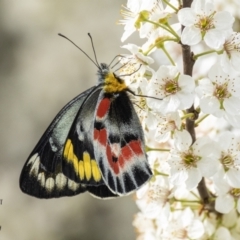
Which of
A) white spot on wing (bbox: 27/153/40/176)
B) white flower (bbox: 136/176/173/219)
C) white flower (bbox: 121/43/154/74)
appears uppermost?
white flower (bbox: 121/43/154/74)

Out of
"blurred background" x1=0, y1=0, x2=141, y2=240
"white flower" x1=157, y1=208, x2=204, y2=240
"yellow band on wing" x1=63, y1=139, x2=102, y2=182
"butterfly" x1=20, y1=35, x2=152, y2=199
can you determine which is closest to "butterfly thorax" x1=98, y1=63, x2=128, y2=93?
"butterfly" x1=20, y1=35, x2=152, y2=199

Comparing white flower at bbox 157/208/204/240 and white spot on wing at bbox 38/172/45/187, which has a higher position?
white spot on wing at bbox 38/172/45/187

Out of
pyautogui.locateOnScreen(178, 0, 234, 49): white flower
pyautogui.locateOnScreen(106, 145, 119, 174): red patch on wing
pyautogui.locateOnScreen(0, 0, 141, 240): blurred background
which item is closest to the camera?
pyautogui.locateOnScreen(178, 0, 234, 49): white flower

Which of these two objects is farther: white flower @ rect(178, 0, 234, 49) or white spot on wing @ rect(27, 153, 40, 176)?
white spot on wing @ rect(27, 153, 40, 176)

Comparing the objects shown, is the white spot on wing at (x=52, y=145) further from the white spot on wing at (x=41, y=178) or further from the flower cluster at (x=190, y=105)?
the flower cluster at (x=190, y=105)

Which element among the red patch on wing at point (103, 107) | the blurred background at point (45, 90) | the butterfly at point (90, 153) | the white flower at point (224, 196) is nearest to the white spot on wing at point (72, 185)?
the butterfly at point (90, 153)

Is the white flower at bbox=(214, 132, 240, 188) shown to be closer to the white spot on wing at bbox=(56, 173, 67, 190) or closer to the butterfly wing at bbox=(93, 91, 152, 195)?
the butterfly wing at bbox=(93, 91, 152, 195)

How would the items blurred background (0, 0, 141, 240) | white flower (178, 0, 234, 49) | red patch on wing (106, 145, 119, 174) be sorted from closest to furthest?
1. white flower (178, 0, 234, 49)
2. red patch on wing (106, 145, 119, 174)
3. blurred background (0, 0, 141, 240)
